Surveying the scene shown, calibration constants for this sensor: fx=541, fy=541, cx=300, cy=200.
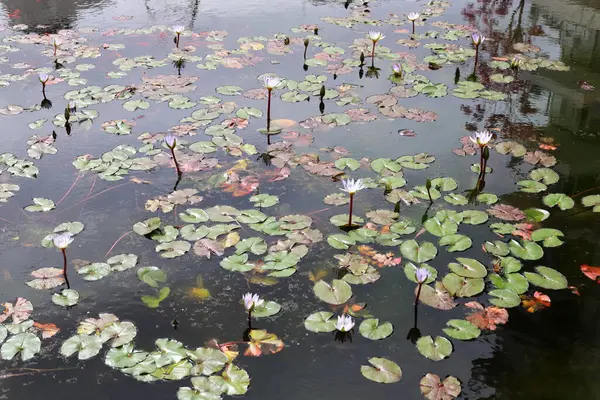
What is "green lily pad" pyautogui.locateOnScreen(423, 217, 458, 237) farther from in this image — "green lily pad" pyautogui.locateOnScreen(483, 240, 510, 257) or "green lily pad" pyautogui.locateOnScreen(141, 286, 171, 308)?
"green lily pad" pyautogui.locateOnScreen(141, 286, 171, 308)

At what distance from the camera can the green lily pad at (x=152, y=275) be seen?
2587 mm

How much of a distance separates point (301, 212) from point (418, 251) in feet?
2.26

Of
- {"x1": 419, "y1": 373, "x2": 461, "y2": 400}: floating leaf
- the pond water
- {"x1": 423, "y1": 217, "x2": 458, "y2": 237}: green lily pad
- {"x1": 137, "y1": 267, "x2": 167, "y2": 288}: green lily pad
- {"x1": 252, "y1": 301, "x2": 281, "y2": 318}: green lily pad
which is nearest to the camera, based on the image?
{"x1": 419, "y1": 373, "x2": 461, "y2": 400}: floating leaf

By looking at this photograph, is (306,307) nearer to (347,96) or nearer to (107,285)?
(107,285)

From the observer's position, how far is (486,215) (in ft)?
9.77

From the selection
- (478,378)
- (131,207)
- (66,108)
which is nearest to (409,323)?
(478,378)

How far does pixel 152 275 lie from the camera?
262cm

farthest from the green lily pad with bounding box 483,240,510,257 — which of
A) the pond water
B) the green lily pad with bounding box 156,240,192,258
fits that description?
the green lily pad with bounding box 156,240,192,258

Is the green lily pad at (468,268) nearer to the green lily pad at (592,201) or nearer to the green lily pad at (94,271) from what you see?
the green lily pad at (592,201)

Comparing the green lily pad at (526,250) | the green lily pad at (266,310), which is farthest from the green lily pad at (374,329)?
the green lily pad at (526,250)

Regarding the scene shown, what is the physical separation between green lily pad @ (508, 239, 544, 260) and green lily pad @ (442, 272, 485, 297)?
30cm

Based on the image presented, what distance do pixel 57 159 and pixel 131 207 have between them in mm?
841

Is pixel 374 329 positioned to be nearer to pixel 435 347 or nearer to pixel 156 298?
pixel 435 347

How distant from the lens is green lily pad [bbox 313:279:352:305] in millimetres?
2453
